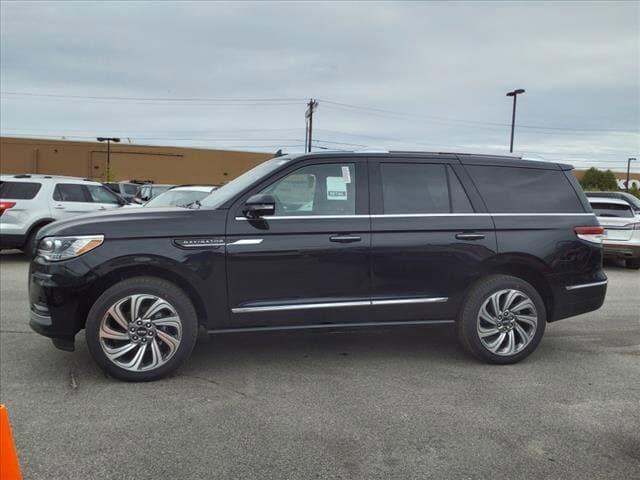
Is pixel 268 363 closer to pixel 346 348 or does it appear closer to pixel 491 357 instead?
pixel 346 348

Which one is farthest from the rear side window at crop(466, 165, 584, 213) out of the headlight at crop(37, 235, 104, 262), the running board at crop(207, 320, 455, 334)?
the headlight at crop(37, 235, 104, 262)

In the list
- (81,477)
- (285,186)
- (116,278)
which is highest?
(285,186)

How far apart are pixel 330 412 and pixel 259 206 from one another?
5.39 feet

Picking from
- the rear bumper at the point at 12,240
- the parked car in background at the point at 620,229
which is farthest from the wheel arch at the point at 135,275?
the parked car in background at the point at 620,229

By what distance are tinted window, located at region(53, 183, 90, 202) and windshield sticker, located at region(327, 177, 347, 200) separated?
9.29 m

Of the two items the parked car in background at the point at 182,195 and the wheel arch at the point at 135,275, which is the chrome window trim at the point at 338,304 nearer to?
the wheel arch at the point at 135,275

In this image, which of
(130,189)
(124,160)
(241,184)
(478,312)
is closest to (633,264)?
(478,312)

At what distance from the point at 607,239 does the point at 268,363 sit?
8812 mm

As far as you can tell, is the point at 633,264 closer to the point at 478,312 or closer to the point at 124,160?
the point at 478,312

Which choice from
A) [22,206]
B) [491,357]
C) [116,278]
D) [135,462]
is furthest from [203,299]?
[22,206]

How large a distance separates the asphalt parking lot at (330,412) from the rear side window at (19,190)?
681cm

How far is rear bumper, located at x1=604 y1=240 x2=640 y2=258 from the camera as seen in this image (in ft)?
36.9

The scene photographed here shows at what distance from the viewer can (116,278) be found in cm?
456

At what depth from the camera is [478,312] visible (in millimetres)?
5051
